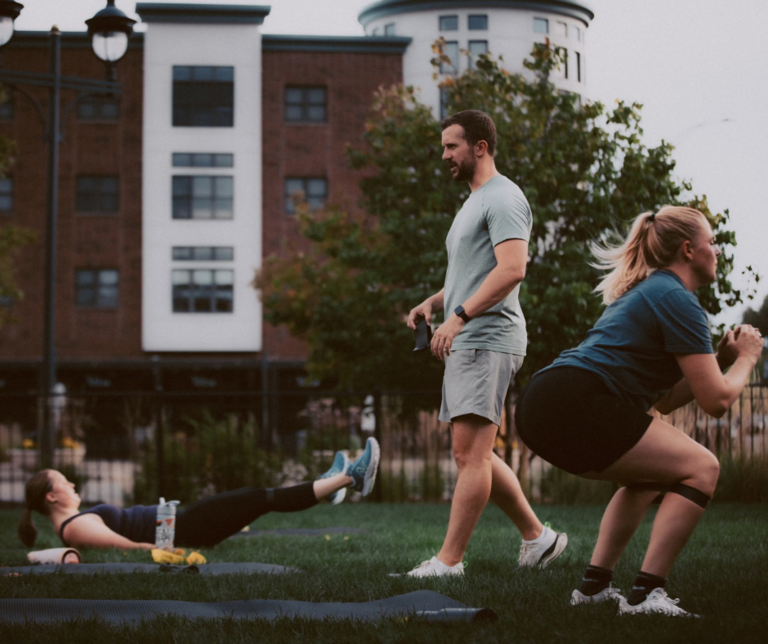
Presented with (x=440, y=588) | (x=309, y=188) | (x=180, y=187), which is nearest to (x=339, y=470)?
(x=440, y=588)

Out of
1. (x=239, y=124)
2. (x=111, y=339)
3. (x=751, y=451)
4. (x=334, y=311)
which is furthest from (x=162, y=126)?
(x=751, y=451)

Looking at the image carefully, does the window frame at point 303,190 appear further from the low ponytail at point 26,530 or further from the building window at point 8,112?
the low ponytail at point 26,530

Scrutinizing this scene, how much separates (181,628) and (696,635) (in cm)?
166

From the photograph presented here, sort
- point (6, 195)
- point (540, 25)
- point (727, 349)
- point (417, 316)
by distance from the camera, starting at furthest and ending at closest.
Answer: point (540, 25), point (6, 195), point (417, 316), point (727, 349)

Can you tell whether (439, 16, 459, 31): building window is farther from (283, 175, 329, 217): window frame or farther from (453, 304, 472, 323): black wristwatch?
(453, 304, 472, 323): black wristwatch

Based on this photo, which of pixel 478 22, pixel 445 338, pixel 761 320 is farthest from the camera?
pixel 478 22

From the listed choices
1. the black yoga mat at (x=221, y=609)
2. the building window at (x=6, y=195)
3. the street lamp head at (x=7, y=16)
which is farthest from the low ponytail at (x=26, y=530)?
the building window at (x=6, y=195)

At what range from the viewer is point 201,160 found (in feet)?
124

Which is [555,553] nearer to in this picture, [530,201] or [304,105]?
[530,201]

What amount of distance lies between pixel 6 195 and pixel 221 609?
3679 cm

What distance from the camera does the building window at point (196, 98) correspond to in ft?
124

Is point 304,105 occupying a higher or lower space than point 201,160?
higher

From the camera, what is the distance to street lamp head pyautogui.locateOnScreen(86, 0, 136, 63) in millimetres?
11711

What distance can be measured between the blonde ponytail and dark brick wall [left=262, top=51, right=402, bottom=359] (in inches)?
1348
